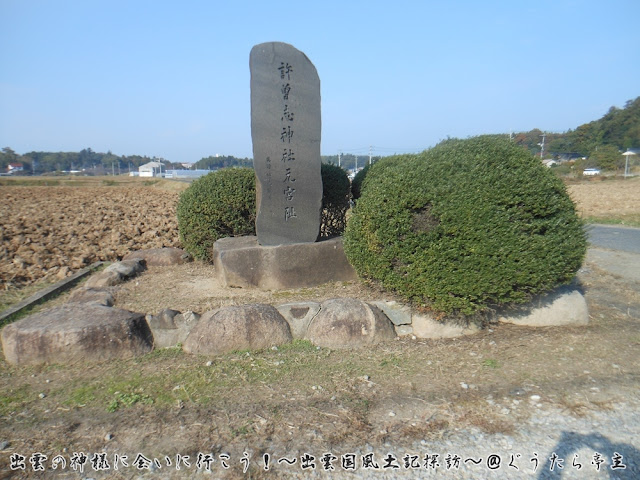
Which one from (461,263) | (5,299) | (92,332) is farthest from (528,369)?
(5,299)

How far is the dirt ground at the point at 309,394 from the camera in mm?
2633

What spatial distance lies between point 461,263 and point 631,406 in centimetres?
145

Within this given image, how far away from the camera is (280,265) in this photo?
5332 millimetres

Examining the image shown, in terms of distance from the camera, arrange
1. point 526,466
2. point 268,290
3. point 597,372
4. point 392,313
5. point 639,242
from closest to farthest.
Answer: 1. point 526,466
2. point 597,372
3. point 392,313
4. point 268,290
5. point 639,242

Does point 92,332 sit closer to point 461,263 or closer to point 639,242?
point 461,263

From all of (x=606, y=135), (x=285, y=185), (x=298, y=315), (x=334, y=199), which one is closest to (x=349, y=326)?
(x=298, y=315)

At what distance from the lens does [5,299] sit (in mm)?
5555

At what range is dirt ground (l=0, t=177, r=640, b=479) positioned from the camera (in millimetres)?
2633

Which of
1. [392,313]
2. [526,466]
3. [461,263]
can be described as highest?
[461,263]

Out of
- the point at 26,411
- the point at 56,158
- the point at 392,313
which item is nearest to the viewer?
the point at 26,411

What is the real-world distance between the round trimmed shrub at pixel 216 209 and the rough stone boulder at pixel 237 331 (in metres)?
2.41

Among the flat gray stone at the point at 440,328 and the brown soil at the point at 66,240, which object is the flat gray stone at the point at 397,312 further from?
the brown soil at the point at 66,240

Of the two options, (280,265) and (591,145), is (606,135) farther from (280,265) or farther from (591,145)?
(280,265)

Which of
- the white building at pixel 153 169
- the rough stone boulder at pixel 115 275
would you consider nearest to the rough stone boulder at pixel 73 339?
the rough stone boulder at pixel 115 275
